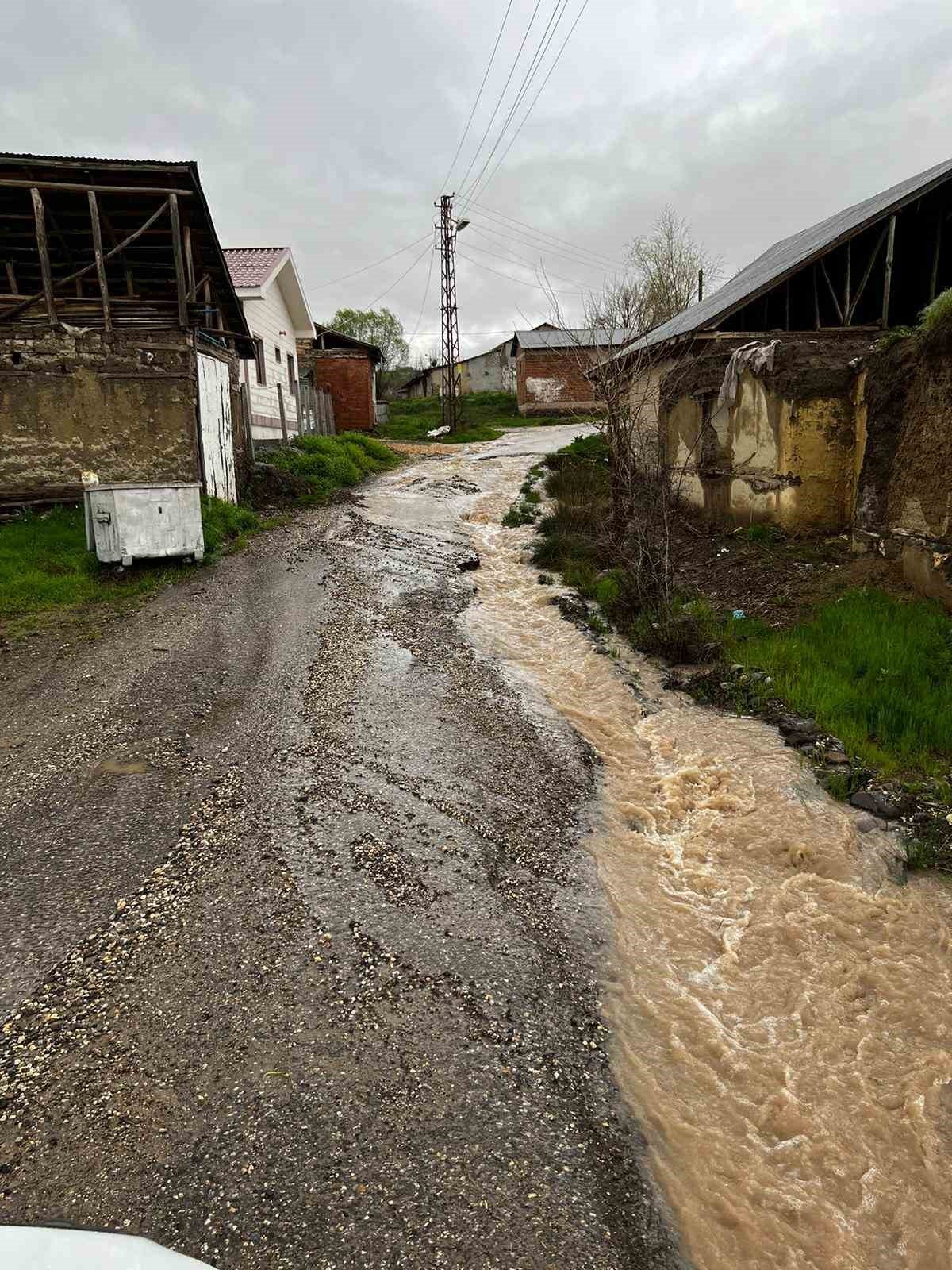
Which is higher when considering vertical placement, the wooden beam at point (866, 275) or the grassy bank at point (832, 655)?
the wooden beam at point (866, 275)

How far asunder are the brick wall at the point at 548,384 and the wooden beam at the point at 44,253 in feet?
90.7

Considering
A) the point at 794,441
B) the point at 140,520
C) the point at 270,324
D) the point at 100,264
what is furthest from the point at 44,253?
the point at 794,441

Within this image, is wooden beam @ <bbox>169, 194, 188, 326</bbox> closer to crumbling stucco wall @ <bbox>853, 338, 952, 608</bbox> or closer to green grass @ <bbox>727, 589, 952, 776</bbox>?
green grass @ <bbox>727, 589, 952, 776</bbox>

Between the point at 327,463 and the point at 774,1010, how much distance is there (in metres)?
15.7

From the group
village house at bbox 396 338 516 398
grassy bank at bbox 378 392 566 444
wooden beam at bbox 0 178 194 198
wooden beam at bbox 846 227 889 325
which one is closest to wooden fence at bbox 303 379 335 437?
grassy bank at bbox 378 392 566 444

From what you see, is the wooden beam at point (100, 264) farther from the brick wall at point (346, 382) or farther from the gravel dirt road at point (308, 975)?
the brick wall at point (346, 382)

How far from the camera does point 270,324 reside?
2025 centimetres

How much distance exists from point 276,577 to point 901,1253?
910cm

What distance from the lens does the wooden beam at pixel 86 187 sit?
10.6m

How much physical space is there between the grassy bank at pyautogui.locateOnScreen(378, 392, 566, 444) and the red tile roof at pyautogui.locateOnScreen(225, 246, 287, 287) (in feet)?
31.8

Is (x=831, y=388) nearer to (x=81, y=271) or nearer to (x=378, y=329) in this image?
(x=81, y=271)

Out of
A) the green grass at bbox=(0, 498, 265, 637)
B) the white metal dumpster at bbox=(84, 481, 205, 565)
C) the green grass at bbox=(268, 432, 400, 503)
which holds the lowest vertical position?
the green grass at bbox=(0, 498, 265, 637)

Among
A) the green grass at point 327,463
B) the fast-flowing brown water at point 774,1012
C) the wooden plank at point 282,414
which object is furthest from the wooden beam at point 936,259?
the wooden plank at point 282,414

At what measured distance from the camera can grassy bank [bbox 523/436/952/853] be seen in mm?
5508
